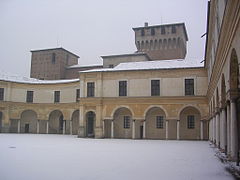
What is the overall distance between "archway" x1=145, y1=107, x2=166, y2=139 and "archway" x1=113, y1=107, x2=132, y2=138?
2.36 metres

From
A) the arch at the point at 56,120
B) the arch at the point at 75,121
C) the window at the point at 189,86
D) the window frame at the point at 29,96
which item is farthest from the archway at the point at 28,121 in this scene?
the window at the point at 189,86

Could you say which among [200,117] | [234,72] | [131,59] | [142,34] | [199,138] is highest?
[142,34]

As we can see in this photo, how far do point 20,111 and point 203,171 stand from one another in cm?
3730

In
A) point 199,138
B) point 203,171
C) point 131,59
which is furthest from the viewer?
point 131,59

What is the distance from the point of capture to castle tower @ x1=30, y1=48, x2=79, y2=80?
54688 millimetres

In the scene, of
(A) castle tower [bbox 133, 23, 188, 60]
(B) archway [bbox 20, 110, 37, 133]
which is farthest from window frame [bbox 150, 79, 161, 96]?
(B) archway [bbox 20, 110, 37, 133]

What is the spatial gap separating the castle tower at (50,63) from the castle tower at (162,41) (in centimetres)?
1473

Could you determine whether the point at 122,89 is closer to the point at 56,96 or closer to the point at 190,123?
the point at 190,123

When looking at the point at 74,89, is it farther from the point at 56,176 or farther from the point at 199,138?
the point at 56,176

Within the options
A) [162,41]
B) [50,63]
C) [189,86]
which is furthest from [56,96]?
[189,86]

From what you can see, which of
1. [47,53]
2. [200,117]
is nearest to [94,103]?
[200,117]

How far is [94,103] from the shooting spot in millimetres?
33844

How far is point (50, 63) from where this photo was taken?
55312 millimetres

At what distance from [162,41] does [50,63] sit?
2176 centimetres
